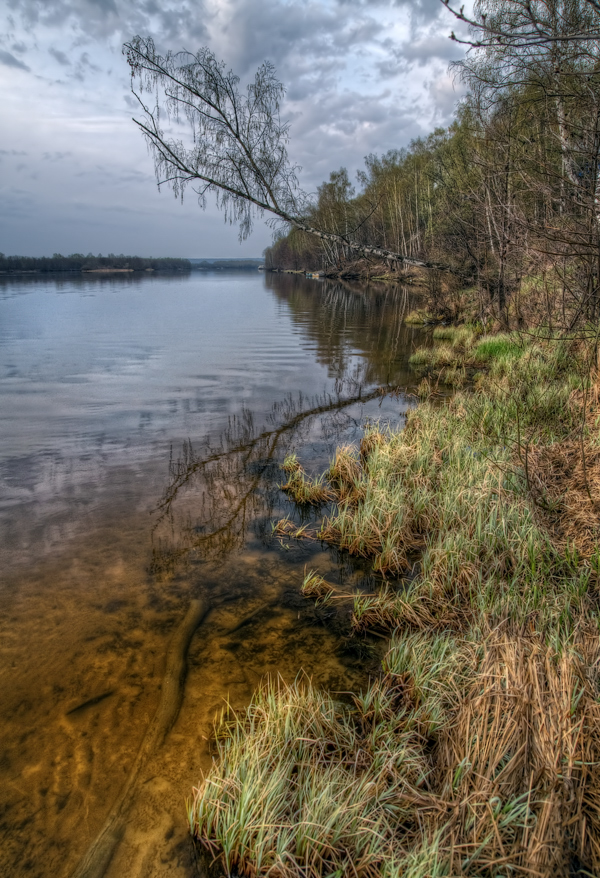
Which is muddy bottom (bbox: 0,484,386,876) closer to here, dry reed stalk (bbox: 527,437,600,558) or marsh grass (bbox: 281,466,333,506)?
marsh grass (bbox: 281,466,333,506)

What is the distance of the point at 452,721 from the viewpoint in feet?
8.46

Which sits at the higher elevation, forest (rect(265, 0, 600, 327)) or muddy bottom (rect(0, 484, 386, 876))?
forest (rect(265, 0, 600, 327))

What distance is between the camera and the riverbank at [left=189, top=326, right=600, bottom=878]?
78.2 inches

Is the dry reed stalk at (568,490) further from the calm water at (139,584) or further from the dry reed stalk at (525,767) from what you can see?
the calm water at (139,584)

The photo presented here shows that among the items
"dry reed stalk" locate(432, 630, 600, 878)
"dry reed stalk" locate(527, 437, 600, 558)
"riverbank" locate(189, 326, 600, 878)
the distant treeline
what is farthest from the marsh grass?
the distant treeline

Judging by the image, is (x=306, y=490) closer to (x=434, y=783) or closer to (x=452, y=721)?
(x=452, y=721)

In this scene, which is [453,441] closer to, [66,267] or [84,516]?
[84,516]

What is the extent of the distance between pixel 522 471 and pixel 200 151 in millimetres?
10005

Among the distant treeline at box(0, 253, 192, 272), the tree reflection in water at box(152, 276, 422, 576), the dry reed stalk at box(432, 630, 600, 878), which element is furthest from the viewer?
the distant treeline at box(0, 253, 192, 272)

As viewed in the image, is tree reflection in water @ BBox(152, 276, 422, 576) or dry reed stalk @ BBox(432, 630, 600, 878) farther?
tree reflection in water @ BBox(152, 276, 422, 576)

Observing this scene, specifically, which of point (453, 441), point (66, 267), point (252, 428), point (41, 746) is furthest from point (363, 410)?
point (66, 267)

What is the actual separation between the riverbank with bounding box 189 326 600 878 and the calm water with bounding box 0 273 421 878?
0.96ft

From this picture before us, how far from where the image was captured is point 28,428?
8.62m

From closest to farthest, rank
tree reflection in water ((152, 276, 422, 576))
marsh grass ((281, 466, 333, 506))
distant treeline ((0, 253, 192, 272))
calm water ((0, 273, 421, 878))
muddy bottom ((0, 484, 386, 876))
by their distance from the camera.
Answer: muddy bottom ((0, 484, 386, 876)) → calm water ((0, 273, 421, 878)) → tree reflection in water ((152, 276, 422, 576)) → marsh grass ((281, 466, 333, 506)) → distant treeline ((0, 253, 192, 272))
